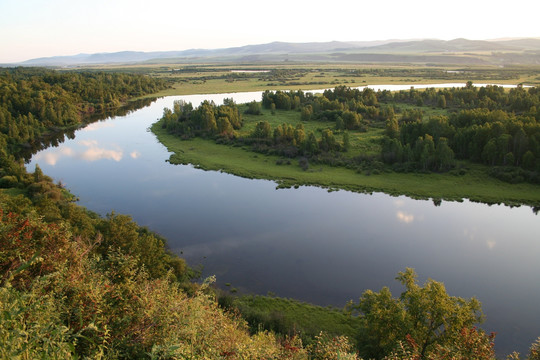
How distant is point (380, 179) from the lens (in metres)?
40.5

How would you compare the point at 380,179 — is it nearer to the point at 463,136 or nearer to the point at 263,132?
the point at 463,136

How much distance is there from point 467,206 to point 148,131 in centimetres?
5445

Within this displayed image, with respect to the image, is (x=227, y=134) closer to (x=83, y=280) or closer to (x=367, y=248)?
(x=367, y=248)

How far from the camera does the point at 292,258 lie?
84.7ft

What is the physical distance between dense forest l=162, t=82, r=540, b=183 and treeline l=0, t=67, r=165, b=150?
22791 millimetres

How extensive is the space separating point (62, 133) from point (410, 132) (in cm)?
6200

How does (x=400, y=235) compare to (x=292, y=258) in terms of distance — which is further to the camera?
(x=400, y=235)

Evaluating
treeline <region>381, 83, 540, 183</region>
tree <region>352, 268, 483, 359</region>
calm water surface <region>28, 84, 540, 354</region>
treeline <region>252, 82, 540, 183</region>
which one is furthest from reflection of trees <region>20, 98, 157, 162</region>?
tree <region>352, 268, 483, 359</region>

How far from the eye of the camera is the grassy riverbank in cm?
3578

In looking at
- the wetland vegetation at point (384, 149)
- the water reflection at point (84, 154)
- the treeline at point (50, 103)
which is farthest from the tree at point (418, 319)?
the treeline at point (50, 103)

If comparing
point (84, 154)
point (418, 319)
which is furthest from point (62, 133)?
point (418, 319)

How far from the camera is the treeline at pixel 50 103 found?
58.8 meters

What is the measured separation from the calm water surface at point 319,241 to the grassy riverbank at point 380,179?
1.66 meters

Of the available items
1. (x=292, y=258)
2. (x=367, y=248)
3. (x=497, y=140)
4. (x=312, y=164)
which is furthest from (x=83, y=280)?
(x=497, y=140)
